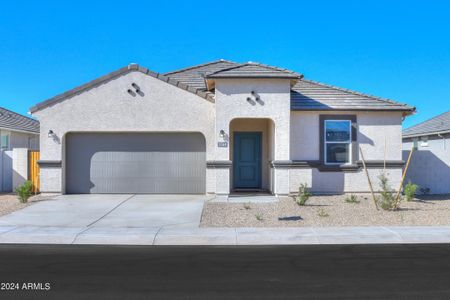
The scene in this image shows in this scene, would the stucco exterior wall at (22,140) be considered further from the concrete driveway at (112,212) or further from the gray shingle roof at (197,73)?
the gray shingle roof at (197,73)

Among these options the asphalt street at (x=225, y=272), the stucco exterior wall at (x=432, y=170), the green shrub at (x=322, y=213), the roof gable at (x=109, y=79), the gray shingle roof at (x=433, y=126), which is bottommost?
the asphalt street at (x=225, y=272)

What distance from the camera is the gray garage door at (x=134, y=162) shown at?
1531cm

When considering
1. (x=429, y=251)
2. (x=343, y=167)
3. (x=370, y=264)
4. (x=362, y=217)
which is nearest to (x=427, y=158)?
(x=343, y=167)

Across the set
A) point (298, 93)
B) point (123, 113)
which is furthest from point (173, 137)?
point (298, 93)

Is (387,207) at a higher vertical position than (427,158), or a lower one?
lower

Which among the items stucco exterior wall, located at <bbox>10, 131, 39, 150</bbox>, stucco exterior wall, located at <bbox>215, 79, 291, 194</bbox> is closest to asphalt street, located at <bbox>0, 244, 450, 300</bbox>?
stucco exterior wall, located at <bbox>215, 79, 291, 194</bbox>

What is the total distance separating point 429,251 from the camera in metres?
7.90

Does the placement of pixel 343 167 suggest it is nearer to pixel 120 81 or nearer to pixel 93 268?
pixel 120 81

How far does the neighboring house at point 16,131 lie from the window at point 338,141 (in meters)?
16.4

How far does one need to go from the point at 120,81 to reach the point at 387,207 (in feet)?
33.2

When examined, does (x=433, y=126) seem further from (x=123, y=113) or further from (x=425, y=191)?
(x=123, y=113)

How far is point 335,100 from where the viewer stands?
615 inches

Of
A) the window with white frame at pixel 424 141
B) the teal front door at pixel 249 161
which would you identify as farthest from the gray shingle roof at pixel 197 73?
the window with white frame at pixel 424 141

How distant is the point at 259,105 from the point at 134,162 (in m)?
5.22
